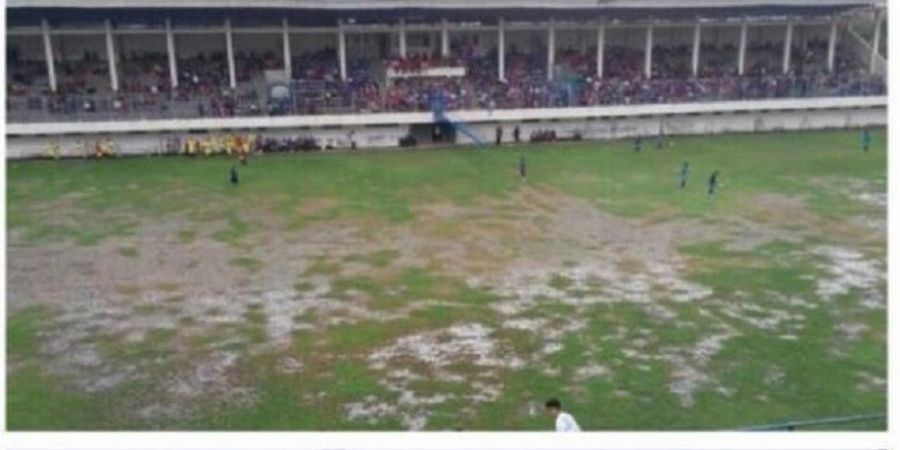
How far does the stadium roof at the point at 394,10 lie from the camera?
38156 millimetres

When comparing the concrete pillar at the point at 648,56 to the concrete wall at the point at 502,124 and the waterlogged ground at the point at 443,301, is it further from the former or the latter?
the waterlogged ground at the point at 443,301

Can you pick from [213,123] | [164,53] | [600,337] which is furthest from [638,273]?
[164,53]

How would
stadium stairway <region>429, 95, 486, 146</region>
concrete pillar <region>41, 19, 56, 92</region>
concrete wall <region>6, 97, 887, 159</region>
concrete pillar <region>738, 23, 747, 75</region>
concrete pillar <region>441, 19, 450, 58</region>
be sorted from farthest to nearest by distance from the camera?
concrete pillar <region>738, 23, 747, 75</region>, concrete pillar <region>441, 19, 450, 58</region>, concrete pillar <region>41, 19, 56, 92</region>, stadium stairway <region>429, 95, 486, 146</region>, concrete wall <region>6, 97, 887, 159</region>

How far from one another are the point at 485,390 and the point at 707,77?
3482 centimetres

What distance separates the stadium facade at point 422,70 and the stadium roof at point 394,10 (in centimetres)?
10

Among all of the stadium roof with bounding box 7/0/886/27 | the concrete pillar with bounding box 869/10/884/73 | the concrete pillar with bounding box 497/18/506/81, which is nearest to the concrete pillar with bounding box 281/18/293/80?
the stadium roof with bounding box 7/0/886/27

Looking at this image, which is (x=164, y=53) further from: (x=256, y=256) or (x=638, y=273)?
(x=638, y=273)

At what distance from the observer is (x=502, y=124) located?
→ 40062 millimetres

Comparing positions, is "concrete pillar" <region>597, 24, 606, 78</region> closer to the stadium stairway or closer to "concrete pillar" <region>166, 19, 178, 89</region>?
the stadium stairway

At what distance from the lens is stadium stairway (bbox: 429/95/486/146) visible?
39062mm

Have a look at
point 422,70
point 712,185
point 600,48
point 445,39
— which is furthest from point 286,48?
point 712,185

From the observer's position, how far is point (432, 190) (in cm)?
2903

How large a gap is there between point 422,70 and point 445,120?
4.96m

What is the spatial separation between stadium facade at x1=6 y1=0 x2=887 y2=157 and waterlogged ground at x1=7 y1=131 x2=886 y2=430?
7.18 meters
